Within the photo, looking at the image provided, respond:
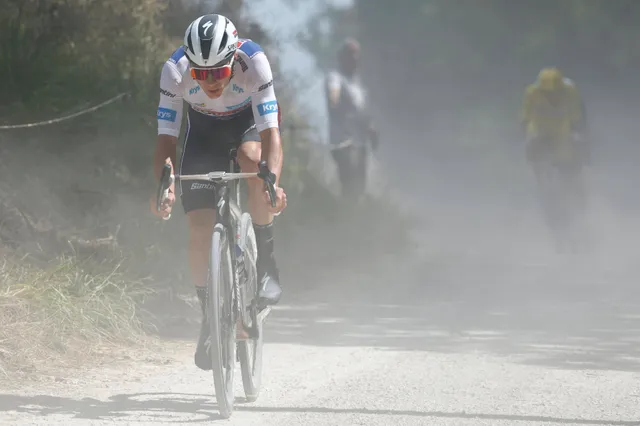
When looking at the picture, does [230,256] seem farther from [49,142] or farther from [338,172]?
[338,172]

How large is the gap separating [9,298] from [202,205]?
180cm

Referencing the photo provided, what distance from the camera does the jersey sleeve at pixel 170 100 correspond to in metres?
7.41

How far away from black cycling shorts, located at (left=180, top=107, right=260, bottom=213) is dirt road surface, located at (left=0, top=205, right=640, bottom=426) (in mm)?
1063

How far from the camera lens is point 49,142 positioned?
10453mm

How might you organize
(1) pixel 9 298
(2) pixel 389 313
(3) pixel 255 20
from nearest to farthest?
(1) pixel 9 298, (2) pixel 389 313, (3) pixel 255 20

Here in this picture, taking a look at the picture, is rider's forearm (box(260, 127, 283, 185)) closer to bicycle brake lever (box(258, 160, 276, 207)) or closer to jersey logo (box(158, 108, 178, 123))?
bicycle brake lever (box(258, 160, 276, 207))

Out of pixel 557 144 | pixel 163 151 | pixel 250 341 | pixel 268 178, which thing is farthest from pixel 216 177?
pixel 557 144

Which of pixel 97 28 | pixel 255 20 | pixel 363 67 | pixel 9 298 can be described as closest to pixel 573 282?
pixel 255 20

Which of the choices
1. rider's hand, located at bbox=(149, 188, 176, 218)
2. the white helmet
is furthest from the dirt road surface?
the white helmet

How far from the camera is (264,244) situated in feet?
26.2

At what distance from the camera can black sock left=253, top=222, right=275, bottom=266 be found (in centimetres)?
796

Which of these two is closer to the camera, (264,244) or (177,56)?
(177,56)

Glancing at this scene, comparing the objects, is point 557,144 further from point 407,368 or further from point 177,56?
point 177,56

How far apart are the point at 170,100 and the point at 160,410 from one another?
5.09 ft
